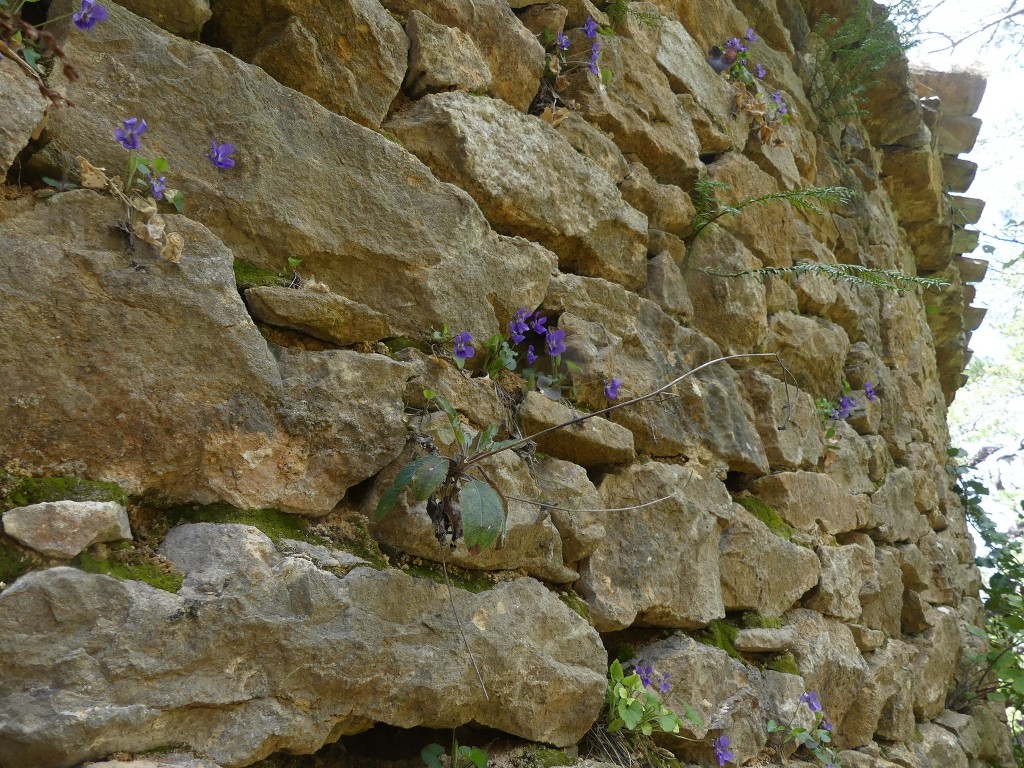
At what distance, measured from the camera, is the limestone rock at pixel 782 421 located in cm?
246

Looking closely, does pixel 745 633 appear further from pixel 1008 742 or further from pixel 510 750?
pixel 1008 742

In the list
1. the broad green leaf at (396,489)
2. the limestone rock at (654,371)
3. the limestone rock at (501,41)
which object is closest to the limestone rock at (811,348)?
the limestone rock at (654,371)

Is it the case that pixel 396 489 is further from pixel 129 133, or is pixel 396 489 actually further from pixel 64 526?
pixel 129 133

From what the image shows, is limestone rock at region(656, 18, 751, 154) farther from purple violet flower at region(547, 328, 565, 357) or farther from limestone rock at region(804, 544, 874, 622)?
limestone rock at region(804, 544, 874, 622)

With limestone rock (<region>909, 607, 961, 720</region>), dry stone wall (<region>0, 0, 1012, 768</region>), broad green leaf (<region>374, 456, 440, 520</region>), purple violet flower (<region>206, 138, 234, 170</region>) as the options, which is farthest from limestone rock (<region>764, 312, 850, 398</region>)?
purple violet flower (<region>206, 138, 234, 170</region>)

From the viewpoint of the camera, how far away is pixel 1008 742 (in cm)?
365

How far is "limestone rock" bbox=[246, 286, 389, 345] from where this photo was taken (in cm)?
125

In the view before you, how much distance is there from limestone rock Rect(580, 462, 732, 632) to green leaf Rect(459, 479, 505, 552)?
0.44 metres

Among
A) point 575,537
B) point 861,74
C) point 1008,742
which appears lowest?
point 1008,742

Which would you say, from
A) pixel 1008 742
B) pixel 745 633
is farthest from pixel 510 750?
pixel 1008 742

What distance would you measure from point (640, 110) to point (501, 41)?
565 millimetres

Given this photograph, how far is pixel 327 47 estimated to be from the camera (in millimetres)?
1464

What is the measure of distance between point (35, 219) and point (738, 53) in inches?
98.2

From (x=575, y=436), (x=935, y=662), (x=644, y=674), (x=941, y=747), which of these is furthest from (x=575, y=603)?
(x=935, y=662)
